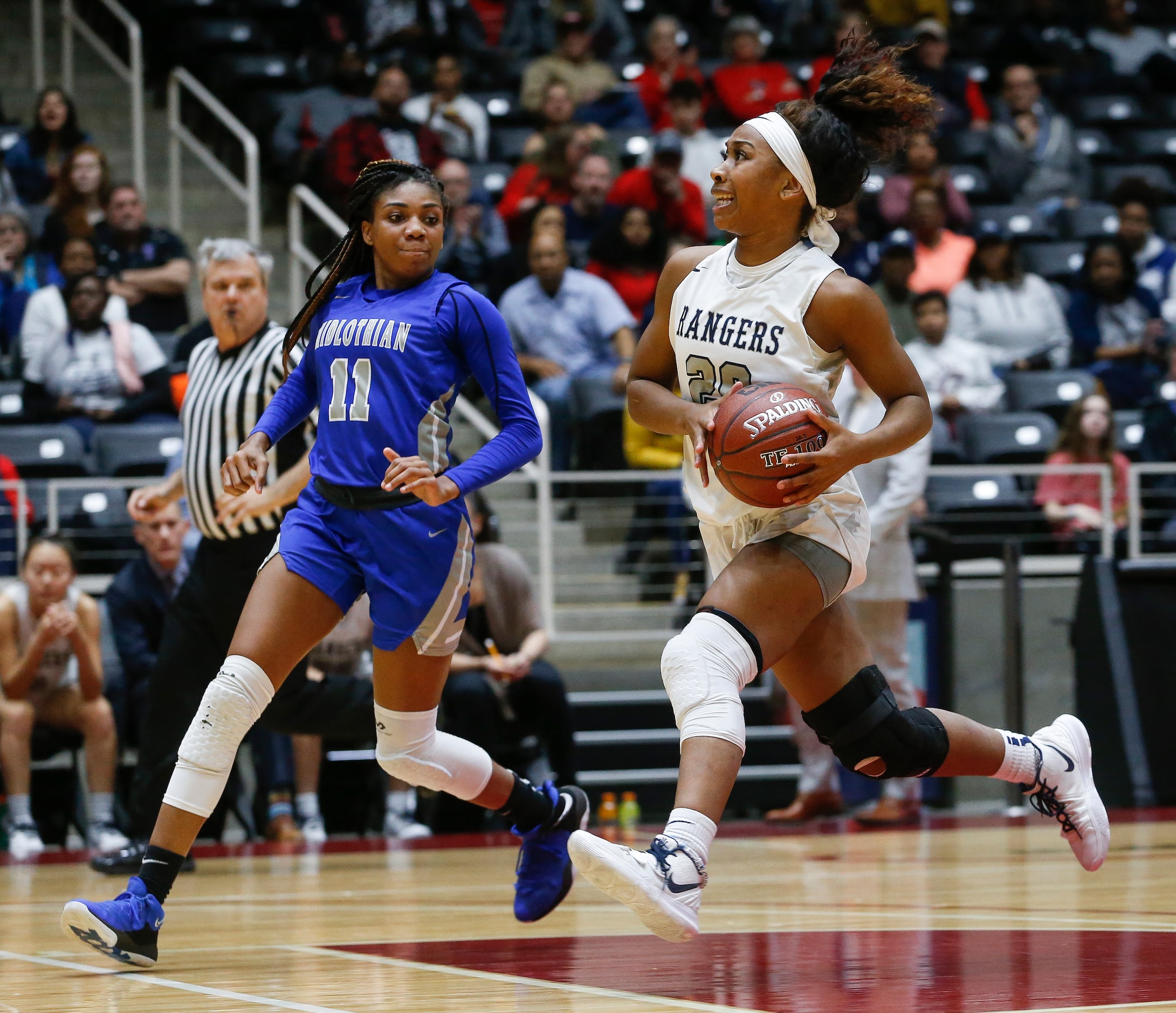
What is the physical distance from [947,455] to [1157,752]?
90.6 inches

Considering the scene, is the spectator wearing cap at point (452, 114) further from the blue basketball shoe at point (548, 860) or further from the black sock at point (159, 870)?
the black sock at point (159, 870)

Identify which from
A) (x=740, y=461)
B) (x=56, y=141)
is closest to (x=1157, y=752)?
(x=740, y=461)

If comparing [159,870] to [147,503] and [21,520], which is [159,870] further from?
[21,520]

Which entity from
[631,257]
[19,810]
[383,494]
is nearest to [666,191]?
[631,257]

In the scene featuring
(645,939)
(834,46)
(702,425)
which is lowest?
(645,939)

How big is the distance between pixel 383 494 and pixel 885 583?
3.88 meters

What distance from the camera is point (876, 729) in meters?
3.99

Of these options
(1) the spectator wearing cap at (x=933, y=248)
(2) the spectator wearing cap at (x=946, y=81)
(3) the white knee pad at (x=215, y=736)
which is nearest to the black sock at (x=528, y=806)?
(3) the white knee pad at (x=215, y=736)

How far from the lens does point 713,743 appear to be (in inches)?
140

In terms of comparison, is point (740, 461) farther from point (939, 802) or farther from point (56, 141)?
point (56, 141)

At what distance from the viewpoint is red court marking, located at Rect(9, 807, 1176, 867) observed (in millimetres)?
7137

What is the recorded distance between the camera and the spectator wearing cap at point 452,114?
12211 mm

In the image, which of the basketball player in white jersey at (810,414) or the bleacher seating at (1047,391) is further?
the bleacher seating at (1047,391)

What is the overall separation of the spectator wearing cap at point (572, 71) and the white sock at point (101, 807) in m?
6.95
